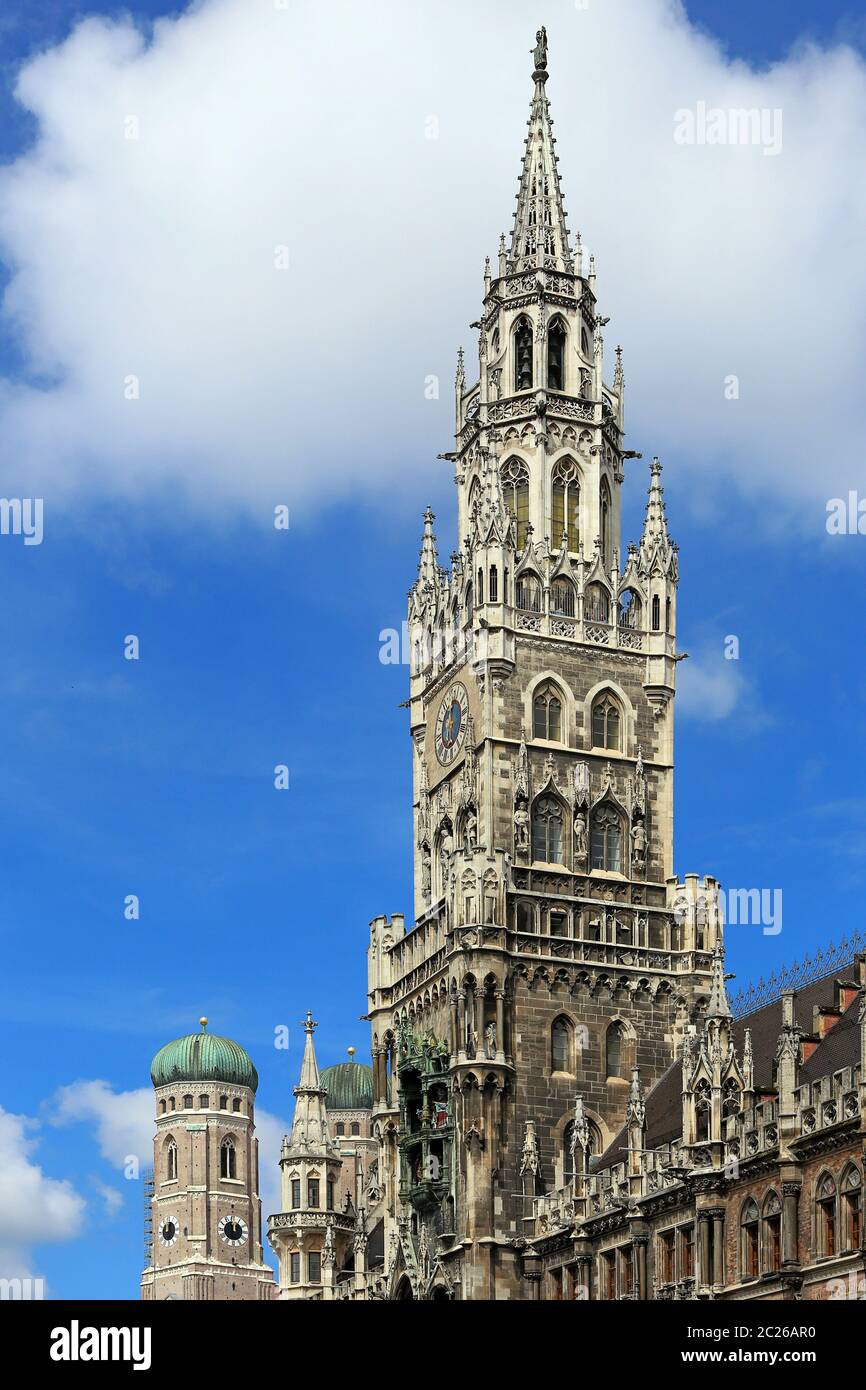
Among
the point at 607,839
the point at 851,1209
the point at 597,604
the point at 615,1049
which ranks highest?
the point at 597,604

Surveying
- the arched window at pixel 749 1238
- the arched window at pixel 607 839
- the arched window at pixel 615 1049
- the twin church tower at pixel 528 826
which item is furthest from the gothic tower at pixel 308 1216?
the arched window at pixel 749 1238

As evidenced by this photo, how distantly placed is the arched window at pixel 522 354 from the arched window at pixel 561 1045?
28348 millimetres

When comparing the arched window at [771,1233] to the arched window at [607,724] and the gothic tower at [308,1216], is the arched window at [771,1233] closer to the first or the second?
the arched window at [607,724]

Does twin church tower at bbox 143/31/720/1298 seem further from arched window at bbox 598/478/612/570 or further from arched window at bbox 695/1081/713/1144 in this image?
arched window at bbox 695/1081/713/1144

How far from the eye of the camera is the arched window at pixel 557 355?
98.2m

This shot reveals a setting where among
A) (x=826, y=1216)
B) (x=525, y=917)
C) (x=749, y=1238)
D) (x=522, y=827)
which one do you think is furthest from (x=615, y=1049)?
(x=826, y=1216)

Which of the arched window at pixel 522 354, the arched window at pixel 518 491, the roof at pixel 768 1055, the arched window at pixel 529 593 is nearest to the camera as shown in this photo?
the roof at pixel 768 1055

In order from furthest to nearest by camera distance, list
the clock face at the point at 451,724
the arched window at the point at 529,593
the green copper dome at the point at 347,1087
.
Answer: the green copper dome at the point at 347,1087 → the arched window at the point at 529,593 → the clock face at the point at 451,724

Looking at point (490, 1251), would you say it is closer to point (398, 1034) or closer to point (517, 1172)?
point (517, 1172)

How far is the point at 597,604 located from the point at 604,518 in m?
5.29

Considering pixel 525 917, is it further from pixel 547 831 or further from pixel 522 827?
pixel 547 831

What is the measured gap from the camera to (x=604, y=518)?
317ft
